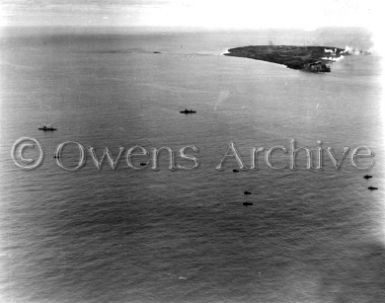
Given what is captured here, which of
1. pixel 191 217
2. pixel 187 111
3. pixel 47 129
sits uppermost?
pixel 187 111

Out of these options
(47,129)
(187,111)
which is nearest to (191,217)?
(47,129)

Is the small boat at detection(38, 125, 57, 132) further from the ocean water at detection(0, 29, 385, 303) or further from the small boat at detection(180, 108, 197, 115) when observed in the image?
the small boat at detection(180, 108, 197, 115)

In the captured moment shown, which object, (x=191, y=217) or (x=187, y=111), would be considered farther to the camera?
(x=187, y=111)

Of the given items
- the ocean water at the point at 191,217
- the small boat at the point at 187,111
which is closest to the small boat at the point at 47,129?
the ocean water at the point at 191,217

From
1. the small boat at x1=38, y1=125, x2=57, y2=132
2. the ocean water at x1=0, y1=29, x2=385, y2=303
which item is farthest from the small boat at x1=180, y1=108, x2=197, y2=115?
the small boat at x1=38, y1=125, x2=57, y2=132

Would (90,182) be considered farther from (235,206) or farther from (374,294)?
(374,294)

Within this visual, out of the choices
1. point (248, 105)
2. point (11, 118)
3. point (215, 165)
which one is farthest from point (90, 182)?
point (248, 105)

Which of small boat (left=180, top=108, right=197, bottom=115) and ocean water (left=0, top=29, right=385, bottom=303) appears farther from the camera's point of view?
small boat (left=180, top=108, right=197, bottom=115)

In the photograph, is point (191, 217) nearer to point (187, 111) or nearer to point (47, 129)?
point (47, 129)

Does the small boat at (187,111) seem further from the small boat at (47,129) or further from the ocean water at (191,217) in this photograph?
the small boat at (47,129)

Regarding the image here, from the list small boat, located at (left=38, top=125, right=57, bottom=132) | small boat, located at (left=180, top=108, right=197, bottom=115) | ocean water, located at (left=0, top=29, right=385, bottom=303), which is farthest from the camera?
small boat, located at (left=180, top=108, right=197, bottom=115)

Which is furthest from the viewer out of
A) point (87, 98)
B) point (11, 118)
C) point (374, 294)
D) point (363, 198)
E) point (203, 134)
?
point (87, 98)
